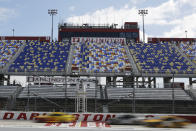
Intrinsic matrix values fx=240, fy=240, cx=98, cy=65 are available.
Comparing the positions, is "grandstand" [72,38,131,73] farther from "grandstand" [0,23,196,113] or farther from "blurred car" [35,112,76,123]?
"blurred car" [35,112,76,123]

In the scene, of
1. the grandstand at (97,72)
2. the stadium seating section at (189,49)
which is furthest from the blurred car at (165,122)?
the stadium seating section at (189,49)

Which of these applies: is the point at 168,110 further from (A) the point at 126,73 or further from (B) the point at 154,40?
(B) the point at 154,40

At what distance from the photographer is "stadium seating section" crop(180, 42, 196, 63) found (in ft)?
167

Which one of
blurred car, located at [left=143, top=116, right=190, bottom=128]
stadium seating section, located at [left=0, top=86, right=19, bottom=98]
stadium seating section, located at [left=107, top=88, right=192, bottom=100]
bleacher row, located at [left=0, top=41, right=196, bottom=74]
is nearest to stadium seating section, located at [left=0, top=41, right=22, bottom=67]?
bleacher row, located at [left=0, top=41, right=196, bottom=74]

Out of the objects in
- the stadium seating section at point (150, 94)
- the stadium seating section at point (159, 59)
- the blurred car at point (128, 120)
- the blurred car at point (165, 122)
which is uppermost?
the stadium seating section at point (159, 59)

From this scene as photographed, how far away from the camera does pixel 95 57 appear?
162ft

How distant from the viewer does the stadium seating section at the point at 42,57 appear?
4323cm

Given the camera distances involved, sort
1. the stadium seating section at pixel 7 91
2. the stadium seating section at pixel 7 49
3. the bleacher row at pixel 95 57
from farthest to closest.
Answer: the stadium seating section at pixel 7 49
the bleacher row at pixel 95 57
the stadium seating section at pixel 7 91

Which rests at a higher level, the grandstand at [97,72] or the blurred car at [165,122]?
the grandstand at [97,72]

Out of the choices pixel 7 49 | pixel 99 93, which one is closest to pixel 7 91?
pixel 99 93

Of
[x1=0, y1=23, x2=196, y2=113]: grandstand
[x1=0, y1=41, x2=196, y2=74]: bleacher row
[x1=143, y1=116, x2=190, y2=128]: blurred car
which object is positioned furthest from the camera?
[x1=0, y1=41, x2=196, y2=74]: bleacher row

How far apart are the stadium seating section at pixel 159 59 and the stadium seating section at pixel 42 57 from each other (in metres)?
14.9

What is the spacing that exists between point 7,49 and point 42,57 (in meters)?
9.51

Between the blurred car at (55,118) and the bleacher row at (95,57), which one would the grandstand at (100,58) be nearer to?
the bleacher row at (95,57)
